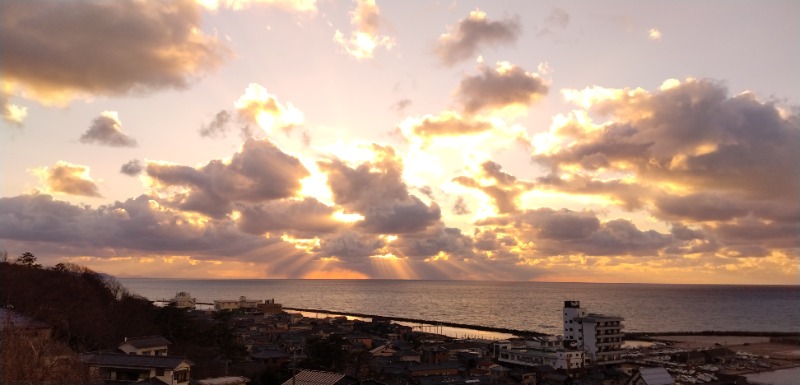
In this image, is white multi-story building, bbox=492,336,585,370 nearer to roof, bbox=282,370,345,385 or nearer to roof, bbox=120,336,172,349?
roof, bbox=282,370,345,385

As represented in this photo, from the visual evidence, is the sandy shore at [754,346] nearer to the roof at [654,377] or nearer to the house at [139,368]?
the roof at [654,377]

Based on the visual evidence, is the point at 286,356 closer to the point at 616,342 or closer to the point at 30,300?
the point at 30,300

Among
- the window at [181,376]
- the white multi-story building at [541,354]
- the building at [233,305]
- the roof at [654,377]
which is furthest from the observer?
the building at [233,305]

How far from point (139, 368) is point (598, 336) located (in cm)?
5068

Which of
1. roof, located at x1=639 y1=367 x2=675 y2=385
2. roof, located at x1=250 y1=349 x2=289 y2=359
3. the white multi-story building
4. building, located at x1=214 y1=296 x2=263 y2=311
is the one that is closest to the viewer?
roof, located at x1=639 y1=367 x2=675 y2=385

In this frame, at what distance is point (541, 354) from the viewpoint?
55.3 meters

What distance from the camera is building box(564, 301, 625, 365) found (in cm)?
6075

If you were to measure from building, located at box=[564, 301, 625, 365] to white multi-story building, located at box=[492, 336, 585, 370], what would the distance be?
12.1 feet

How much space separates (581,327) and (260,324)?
1843 inches

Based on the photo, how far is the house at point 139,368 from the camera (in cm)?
2730

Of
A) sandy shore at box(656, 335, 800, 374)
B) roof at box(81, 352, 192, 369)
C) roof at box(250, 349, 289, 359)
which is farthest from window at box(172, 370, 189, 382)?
sandy shore at box(656, 335, 800, 374)

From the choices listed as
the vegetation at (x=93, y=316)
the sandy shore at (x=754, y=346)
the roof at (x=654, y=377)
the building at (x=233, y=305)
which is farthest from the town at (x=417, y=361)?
the building at (x=233, y=305)

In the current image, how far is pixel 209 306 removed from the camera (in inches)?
6353

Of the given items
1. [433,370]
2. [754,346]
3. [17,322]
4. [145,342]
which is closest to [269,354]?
[433,370]
